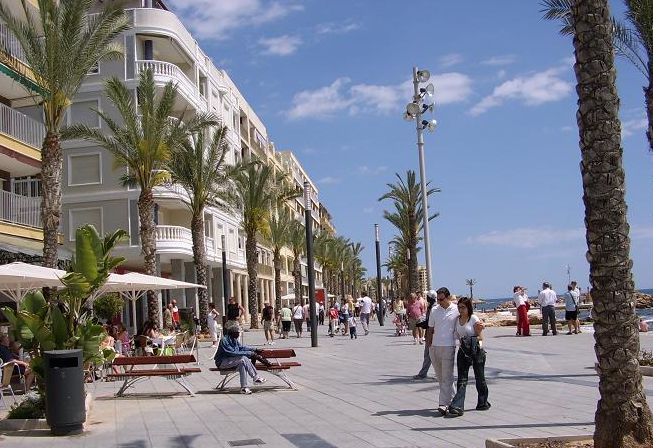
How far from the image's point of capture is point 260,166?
48.0m

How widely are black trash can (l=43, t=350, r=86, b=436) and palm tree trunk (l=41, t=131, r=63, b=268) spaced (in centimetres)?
1074

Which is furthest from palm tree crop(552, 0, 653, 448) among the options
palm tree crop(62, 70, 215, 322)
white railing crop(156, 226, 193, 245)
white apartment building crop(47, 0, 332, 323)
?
white railing crop(156, 226, 193, 245)

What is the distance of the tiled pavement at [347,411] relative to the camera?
28.8 feet

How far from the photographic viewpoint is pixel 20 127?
82.6 feet

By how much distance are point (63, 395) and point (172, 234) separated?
30.3m

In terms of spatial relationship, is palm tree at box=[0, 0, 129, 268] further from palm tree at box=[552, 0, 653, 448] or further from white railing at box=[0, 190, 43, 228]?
palm tree at box=[552, 0, 653, 448]

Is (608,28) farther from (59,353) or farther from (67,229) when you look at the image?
(67,229)

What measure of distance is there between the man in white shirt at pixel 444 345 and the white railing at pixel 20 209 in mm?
17342

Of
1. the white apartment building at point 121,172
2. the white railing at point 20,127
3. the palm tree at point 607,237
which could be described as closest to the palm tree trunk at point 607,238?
the palm tree at point 607,237

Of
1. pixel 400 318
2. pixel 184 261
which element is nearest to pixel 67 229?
pixel 184 261

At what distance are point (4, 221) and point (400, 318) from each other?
1600 centimetres

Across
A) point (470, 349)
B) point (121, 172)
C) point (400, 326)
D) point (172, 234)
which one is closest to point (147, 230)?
point (172, 234)

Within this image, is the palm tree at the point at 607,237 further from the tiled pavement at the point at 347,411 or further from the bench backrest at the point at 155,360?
the bench backrest at the point at 155,360

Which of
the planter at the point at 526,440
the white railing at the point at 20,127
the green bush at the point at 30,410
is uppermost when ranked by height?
the white railing at the point at 20,127
